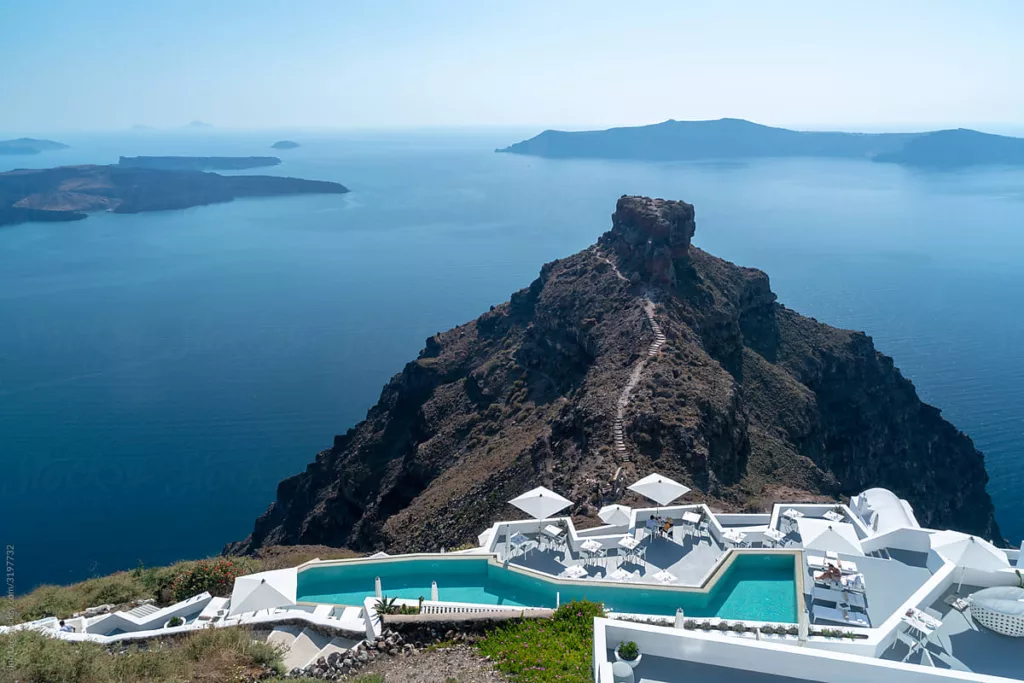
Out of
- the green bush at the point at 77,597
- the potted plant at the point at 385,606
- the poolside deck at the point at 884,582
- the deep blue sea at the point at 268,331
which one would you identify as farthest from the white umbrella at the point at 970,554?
the deep blue sea at the point at 268,331

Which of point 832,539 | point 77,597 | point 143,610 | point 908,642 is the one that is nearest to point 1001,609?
point 908,642

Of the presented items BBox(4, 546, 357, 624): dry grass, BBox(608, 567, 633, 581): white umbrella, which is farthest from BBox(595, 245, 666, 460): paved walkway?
BBox(4, 546, 357, 624): dry grass

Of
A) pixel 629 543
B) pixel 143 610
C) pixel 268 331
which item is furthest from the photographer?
pixel 268 331

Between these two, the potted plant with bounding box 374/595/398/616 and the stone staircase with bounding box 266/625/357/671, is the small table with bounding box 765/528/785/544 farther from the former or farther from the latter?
the stone staircase with bounding box 266/625/357/671

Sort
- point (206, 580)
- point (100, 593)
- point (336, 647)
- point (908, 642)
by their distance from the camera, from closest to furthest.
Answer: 1. point (908, 642)
2. point (336, 647)
3. point (206, 580)
4. point (100, 593)

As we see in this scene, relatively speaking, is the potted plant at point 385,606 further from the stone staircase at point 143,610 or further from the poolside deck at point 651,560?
the stone staircase at point 143,610

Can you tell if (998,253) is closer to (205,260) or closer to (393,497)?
(393,497)

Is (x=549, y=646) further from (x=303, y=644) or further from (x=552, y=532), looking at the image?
(x=552, y=532)
